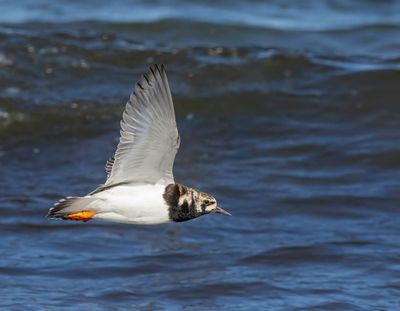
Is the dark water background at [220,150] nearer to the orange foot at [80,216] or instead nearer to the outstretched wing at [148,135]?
the orange foot at [80,216]

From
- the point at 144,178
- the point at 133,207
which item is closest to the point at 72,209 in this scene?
the point at 133,207

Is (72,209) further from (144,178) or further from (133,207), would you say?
(144,178)

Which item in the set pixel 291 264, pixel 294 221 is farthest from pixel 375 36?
pixel 291 264

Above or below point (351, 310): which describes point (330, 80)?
above

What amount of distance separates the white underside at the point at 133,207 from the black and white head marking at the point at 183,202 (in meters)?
0.04

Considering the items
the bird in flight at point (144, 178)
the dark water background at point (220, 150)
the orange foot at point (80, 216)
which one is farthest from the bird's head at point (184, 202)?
the dark water background at point (220, 150)

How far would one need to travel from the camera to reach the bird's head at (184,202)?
5.59 meters

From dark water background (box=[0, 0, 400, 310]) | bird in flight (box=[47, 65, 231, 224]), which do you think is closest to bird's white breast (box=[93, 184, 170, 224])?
bird in flight (box=[47, 65, 231, 224])

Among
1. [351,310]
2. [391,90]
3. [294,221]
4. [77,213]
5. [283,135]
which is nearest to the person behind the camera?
[77,213]

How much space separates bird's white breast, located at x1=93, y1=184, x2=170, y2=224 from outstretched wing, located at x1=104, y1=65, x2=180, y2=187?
12cm

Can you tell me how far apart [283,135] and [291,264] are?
2.89 m

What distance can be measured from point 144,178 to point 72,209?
0.46 meters

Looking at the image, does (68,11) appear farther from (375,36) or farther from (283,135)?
(283,135)

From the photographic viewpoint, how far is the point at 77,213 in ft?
18.2
